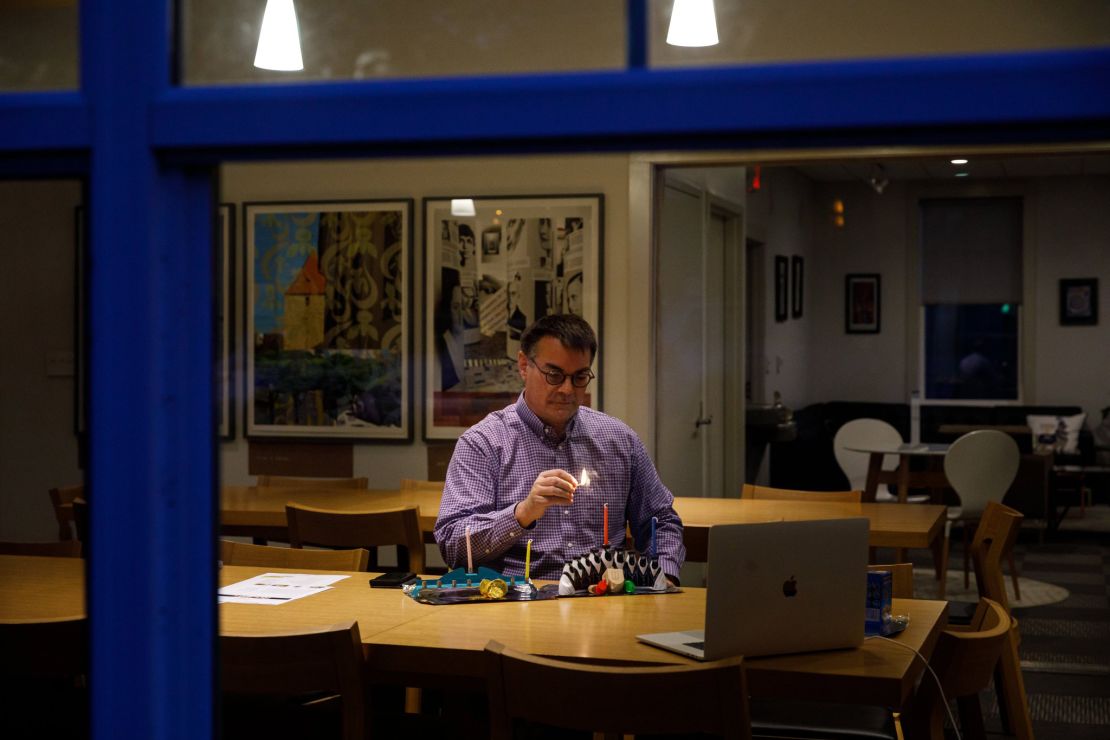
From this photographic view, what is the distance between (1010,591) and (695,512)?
3202 millimetres

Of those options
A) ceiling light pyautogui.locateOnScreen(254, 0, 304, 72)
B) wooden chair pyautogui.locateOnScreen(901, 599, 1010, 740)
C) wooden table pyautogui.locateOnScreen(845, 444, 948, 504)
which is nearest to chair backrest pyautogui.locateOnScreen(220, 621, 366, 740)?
wooden chair pyautogui.locateOnScreen(901, 599, 1010, 740)

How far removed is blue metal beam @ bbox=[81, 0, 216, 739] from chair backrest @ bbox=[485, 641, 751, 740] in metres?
1.05

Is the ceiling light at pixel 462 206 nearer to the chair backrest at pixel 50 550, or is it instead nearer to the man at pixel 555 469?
the man at pixel 555 469

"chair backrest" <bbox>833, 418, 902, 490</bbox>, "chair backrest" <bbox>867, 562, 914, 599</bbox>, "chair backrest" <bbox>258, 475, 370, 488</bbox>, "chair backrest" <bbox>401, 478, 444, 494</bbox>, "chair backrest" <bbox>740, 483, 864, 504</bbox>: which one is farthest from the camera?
"chair backrest" <bbox>833, 418, 902, 490</bbox>

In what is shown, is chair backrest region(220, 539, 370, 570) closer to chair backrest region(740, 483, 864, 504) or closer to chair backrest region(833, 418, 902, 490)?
chair backrest region(740, 483, 864, 504)

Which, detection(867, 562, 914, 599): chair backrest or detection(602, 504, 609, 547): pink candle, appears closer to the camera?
detection(867, 562, 914, 599): chair backrest

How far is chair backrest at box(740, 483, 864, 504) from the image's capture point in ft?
15.5

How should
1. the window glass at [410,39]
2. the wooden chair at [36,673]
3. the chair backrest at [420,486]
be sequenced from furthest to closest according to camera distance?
the chair backrest at [420,486], the wooden chair at [36,673], the window glass at [410,39]

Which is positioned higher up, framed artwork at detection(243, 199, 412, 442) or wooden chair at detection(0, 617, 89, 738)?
framed artwork at detection(243, 199, 412, 442)

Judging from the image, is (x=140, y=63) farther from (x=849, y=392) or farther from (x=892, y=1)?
(x=849, y=392)

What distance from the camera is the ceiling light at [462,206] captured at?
626 centimetres

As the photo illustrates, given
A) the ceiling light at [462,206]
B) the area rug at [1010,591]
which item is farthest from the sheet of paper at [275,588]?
the area rug at [1010,591]

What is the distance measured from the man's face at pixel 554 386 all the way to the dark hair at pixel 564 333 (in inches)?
0.5

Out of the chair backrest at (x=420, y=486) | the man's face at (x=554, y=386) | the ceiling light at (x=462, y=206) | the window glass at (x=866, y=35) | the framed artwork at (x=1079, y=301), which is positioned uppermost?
the ceiling light at (x=462, y=206)
